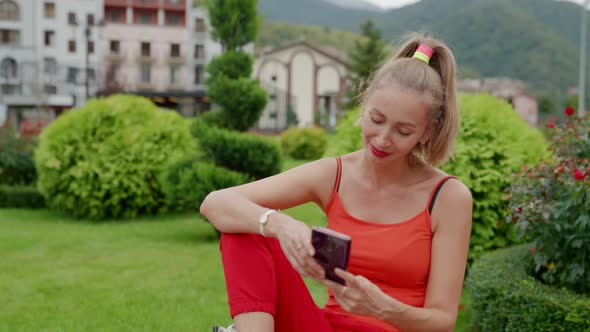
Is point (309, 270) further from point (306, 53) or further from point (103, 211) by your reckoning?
point (306, 53)

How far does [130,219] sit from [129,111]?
183 centimetres

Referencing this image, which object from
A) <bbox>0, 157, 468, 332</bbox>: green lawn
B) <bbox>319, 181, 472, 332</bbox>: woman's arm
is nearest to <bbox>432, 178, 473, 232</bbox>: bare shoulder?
<bbox>319, 181, 472, 332</bbox>: woman's arm

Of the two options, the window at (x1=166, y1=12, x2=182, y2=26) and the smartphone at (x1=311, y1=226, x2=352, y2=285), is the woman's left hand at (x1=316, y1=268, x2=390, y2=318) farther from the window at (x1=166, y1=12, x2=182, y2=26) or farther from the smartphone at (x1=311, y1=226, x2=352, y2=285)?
the window at (x1=166, y1=12, x2=182, y2=26)

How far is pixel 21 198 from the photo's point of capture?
12.7 m

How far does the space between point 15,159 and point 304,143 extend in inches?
475

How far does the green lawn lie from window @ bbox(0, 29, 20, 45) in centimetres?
4353

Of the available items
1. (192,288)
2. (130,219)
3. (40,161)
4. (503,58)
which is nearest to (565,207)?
(192,288)

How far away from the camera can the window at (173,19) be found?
53.1m

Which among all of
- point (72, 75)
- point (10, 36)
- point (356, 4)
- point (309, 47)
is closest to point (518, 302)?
point (309, 47)

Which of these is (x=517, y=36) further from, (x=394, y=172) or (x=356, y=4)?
(x=394, y=172)

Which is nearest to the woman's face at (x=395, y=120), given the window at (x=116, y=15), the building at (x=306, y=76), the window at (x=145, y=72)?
the building at (x=306, y=76)

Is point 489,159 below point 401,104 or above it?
below

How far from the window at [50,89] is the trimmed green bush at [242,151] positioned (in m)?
42.0

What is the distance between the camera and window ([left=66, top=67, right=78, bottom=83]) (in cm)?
4875
